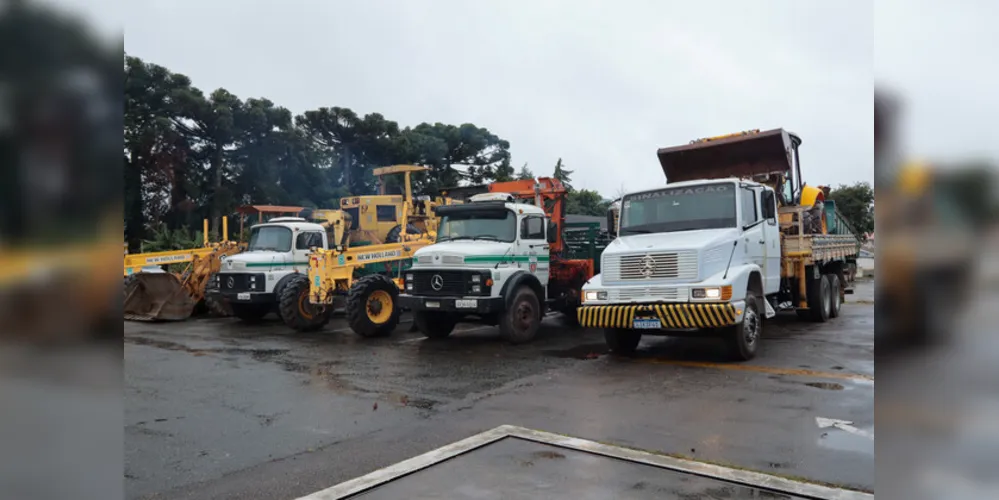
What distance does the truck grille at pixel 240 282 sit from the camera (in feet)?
47.6

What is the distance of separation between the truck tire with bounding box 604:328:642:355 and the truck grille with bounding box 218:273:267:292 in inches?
331

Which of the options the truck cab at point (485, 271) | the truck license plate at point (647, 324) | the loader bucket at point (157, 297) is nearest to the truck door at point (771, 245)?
the truck license plate at point (647, 324)

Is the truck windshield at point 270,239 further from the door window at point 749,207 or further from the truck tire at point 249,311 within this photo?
the door window at point 749,207

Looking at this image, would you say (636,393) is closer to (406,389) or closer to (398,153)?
(406,389)

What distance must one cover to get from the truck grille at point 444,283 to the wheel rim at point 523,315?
95 centimetres

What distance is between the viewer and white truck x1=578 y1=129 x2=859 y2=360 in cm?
841

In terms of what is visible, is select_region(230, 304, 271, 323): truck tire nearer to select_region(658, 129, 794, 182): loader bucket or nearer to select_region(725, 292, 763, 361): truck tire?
select_region(658, 129, 794, 182): loader bucket

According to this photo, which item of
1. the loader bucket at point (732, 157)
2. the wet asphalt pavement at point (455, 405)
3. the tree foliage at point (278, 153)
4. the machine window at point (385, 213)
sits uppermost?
the tree foliage at point (278, 153)

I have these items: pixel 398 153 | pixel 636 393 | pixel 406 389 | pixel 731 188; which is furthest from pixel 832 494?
pixel 398 153

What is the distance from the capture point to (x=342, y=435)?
5.73 metres

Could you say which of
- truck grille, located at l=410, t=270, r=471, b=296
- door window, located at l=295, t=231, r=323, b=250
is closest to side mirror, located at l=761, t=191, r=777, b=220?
truck grille, located at l=410, t=270, r=471, b=296

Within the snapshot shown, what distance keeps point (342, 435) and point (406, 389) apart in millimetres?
1898

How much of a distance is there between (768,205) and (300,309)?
8.95 m
